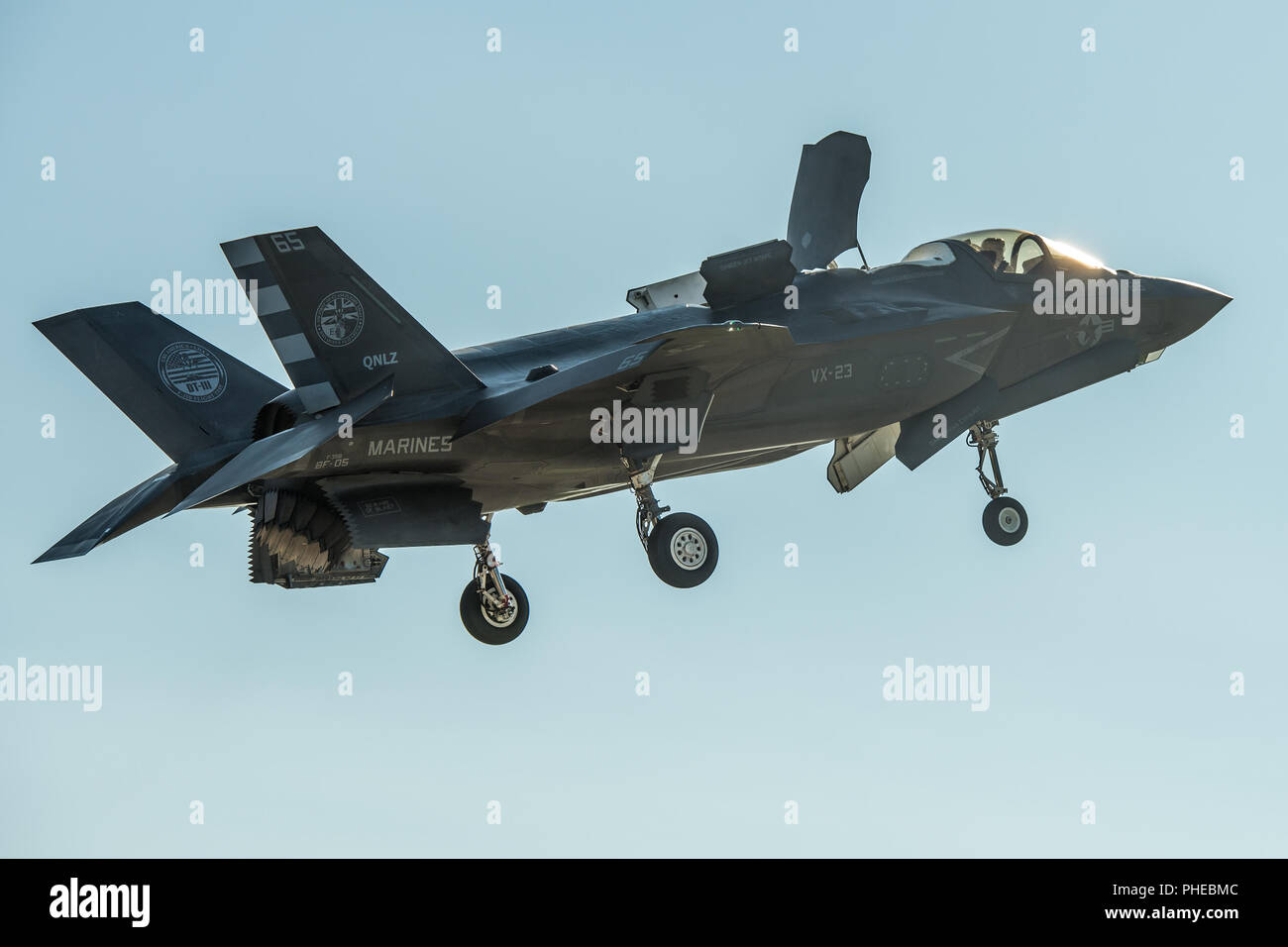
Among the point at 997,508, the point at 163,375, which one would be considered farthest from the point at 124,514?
the point at 997,508

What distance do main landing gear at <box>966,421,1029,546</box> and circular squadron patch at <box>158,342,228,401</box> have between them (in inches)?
393

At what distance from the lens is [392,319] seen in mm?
16953

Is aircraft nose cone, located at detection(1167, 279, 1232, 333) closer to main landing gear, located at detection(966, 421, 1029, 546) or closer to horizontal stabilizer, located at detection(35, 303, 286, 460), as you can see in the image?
main landing gear, located at detection(966, 421, 1029, 546)

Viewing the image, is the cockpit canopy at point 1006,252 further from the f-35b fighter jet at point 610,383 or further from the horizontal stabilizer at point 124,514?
the horizontal stabilizer at point 124,514

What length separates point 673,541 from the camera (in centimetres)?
1834

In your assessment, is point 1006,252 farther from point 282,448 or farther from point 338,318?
point 282,448

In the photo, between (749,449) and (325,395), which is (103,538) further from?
(749,449)

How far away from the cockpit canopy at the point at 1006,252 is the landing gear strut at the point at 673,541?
5.28 metres

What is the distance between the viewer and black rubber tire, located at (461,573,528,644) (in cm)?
1991

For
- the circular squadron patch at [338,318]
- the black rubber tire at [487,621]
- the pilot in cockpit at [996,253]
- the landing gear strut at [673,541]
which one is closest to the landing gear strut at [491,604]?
the black rubber tire at [487,621]

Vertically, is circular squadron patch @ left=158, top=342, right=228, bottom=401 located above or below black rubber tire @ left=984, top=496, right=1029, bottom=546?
above

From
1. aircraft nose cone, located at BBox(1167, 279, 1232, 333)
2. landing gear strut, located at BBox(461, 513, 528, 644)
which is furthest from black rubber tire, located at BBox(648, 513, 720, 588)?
aircraft nose cone, located at BBox(1167, 279, 1232, 333)

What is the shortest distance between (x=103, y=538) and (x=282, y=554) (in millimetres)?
1970

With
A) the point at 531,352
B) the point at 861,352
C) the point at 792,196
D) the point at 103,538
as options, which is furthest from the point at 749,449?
the point at 103,538
